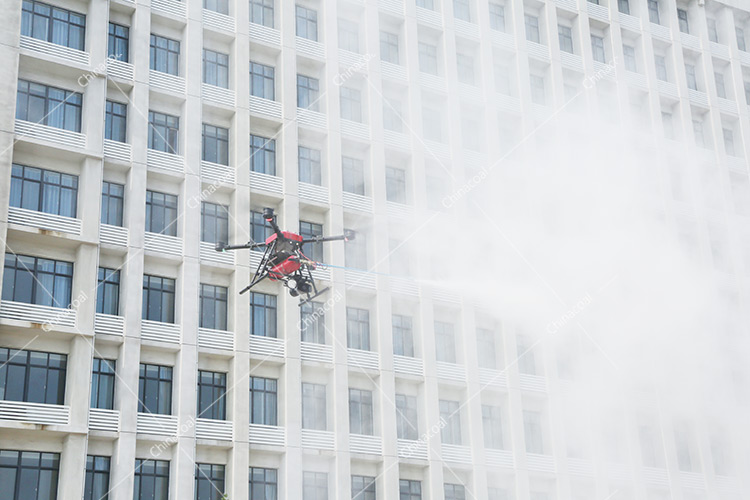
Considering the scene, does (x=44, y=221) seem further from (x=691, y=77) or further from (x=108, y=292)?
(x=691, y=77)

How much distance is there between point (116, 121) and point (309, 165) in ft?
28.4

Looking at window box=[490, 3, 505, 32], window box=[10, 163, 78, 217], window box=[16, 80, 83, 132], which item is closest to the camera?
window box=[10, 163, 78, 217]

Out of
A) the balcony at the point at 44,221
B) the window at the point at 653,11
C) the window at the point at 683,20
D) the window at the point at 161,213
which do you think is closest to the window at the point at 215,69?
the window at the point at 161,213

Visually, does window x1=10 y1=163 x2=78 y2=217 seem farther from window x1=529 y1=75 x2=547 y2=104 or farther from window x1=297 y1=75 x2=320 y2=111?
window x1=529 y1=75 x2=547 y2=104

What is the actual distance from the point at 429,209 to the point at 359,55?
8.00 meters

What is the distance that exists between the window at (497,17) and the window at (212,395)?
24.6 meters

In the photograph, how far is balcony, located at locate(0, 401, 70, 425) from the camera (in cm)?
3331

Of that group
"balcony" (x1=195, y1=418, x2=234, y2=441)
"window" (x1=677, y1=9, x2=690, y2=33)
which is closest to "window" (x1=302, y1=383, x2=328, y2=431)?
"balcony" (x1=195, y1=418, x2=234, y2=441)

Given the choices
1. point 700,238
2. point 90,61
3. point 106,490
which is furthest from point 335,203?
point 700,238

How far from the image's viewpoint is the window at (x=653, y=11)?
59.0 meters

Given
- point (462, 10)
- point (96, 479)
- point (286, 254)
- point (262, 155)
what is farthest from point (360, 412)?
point (462, 10)

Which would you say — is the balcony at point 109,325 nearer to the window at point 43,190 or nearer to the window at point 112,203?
the window at point 112,203

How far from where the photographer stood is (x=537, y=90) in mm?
52469

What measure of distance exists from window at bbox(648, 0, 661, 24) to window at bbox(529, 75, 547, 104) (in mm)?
10427
